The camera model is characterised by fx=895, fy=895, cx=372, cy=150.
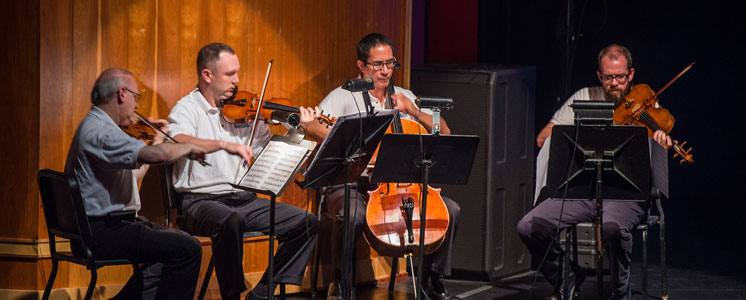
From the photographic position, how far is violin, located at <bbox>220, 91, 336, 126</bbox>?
163 inches

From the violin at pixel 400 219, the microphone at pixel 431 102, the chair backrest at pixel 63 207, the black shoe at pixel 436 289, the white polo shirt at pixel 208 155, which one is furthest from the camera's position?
the black shoe at pixel 436 289

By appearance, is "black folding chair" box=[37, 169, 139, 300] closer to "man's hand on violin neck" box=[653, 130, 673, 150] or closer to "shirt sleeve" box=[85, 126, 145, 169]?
"shirt sleeve" box=[85, 126, 145, 169]

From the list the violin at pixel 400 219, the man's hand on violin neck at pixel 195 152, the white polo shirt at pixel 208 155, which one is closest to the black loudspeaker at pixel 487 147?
the violin at pixel 400 219

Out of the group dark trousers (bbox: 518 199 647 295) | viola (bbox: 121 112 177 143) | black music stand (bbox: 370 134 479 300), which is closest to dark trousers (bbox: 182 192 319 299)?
viola (bbox: 121 112 177 143)

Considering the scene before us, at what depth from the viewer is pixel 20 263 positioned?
13.6ft

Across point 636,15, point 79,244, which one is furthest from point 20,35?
point 636,15

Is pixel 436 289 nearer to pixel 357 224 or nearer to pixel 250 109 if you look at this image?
pixel 357 224

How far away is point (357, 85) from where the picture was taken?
12.0ft

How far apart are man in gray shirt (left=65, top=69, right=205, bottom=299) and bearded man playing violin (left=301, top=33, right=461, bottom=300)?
38.2 inches

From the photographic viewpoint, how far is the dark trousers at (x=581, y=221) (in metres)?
4.43

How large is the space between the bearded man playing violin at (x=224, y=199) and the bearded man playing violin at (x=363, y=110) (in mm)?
250

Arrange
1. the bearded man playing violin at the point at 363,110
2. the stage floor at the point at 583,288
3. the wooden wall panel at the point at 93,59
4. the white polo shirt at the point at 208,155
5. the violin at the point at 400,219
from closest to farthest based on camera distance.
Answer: the wooden wall panel at the point at 93,59
the white polo shirt at the point at 208,155
the violin at the point at 400,219
the bearded man playing violin at the point at 363,110
the stage floor at the point at 583,288

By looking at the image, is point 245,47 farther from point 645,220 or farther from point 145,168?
point 645,220

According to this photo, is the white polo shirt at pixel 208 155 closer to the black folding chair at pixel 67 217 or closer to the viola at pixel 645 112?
the black folding chair at pixel 67 217
